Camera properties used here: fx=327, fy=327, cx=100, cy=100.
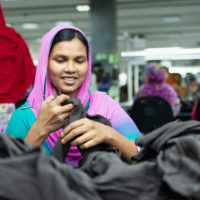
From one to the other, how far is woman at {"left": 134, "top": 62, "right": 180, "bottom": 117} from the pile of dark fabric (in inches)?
122

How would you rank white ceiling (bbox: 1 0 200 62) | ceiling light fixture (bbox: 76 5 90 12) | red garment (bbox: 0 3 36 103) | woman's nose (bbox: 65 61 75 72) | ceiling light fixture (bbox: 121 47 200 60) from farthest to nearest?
ceiling light fixture (bbox: 121 47 200 60)
ceiling light fixture (bbox: 76 5 90 12)
white ceiling (bbox: 1 0 200 62)
red garment (bbox: 0 3 36 103)
woman's nose (bbox: 65 61 75 72)

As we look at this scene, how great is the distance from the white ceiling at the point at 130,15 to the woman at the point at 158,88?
437cm

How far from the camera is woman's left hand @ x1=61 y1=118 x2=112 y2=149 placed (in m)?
0.76

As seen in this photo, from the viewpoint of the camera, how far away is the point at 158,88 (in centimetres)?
370

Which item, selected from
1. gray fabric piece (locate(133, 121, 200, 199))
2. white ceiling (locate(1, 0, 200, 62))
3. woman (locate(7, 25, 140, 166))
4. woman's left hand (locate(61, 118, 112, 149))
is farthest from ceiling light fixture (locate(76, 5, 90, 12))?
gray fabric piece (locate(133, 121, 200, 199))

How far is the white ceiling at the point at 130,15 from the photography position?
7.98 meters

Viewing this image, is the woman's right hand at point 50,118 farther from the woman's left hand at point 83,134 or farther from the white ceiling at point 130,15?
the white ceiling at point 130,15

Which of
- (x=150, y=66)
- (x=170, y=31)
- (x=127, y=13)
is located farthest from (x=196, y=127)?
(x=170, y=31)

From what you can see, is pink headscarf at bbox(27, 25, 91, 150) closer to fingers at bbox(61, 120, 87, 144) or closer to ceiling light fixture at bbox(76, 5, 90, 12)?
fingers at bbox(61, 120, 87, 144)

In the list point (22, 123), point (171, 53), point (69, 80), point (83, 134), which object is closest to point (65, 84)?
point (69, 80)

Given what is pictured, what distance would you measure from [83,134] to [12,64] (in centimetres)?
113

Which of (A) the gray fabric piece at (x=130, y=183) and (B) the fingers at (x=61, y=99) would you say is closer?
(A) the gray fabric piece at (x=130, y=183)

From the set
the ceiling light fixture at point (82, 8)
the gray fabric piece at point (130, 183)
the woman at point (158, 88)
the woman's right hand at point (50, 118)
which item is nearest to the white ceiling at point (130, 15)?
the ceiling light fixture at point (82, 8)

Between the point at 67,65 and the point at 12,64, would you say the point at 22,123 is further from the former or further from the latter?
the point at 12,64
